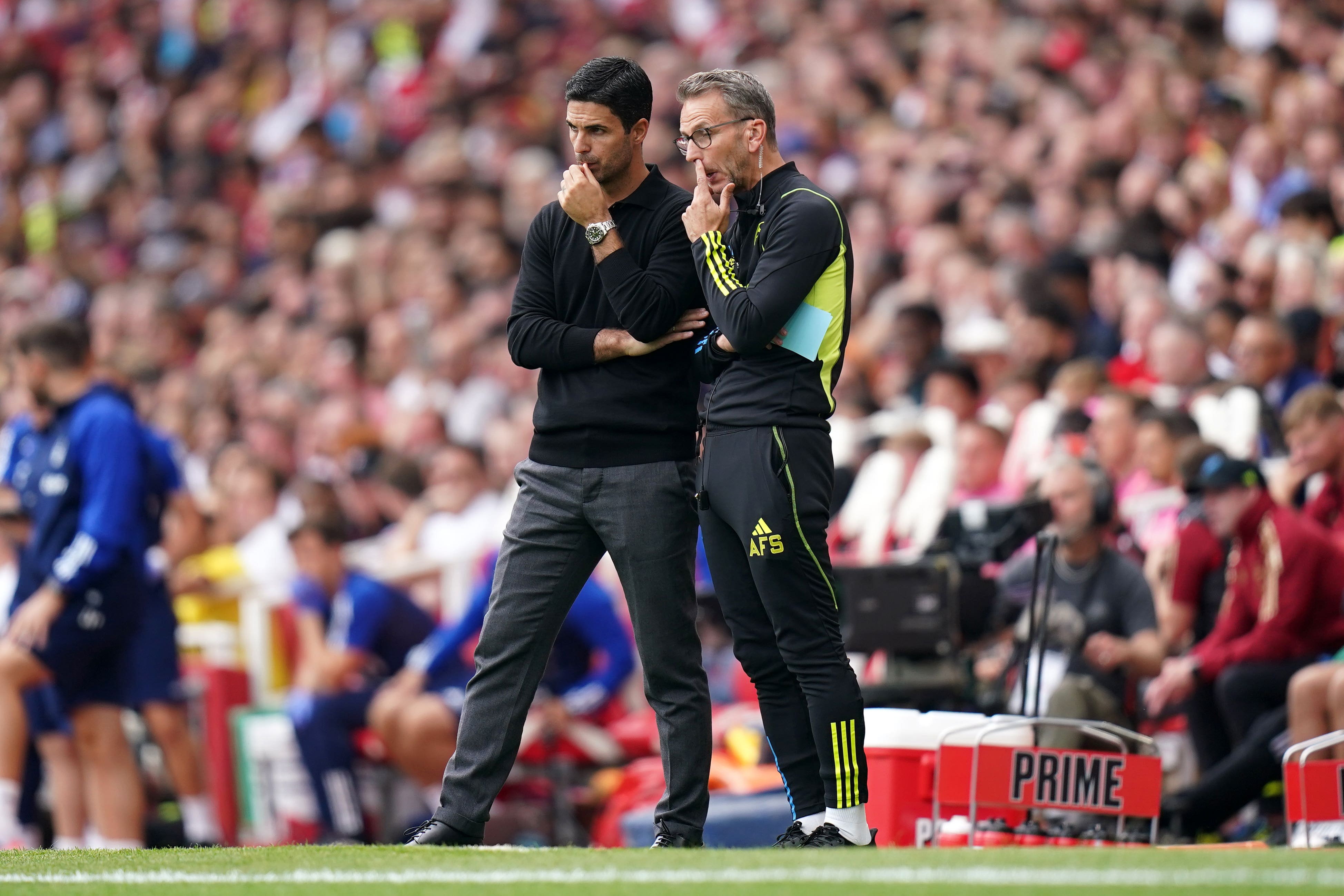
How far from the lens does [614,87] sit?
17.6ft

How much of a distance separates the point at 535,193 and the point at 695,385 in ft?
34.9

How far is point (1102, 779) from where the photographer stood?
6.07 meters

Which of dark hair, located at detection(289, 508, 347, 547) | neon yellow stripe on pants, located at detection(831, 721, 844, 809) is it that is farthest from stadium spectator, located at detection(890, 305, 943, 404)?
neon yellow stripe on pants, located at detection(831, 721, 844, 809)

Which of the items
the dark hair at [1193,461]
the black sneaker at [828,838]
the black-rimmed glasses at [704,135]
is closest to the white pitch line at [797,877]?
the black sneaker at [828,838]

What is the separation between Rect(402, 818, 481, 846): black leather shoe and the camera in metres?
5.41

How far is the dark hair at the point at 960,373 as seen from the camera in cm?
1009

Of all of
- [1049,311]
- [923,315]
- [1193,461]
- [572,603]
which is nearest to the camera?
[572,603]

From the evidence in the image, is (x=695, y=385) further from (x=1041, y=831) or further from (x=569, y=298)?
(x=1041, y=831)

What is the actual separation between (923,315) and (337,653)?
3.70m

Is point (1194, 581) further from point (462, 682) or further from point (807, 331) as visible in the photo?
point (807, 331)

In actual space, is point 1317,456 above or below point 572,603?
above

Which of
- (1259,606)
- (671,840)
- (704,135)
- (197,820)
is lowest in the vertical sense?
(197,820)

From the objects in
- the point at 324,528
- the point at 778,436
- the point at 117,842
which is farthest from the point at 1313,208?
the point at 117,842

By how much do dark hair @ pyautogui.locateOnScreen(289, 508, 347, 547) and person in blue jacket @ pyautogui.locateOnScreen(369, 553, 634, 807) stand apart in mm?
920
